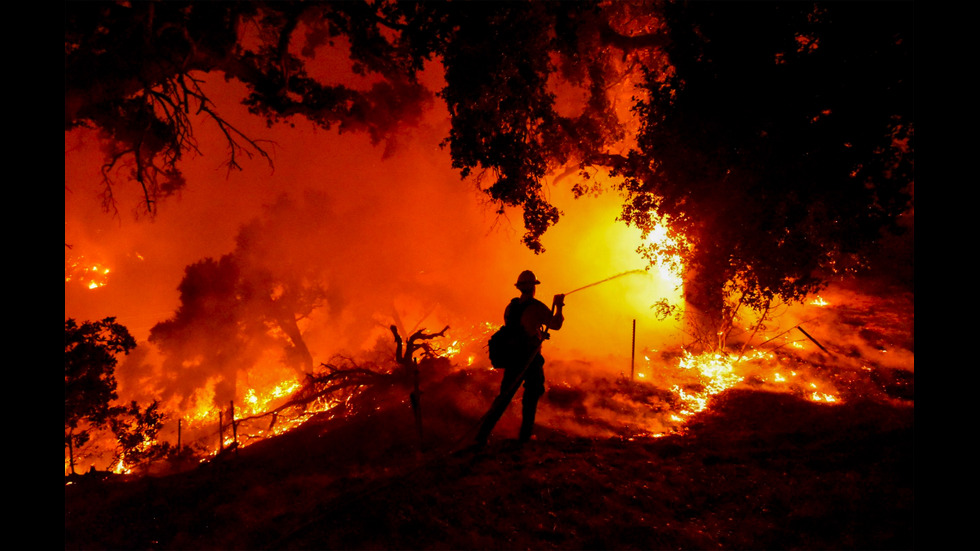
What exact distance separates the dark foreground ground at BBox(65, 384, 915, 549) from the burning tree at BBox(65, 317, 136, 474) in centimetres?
236

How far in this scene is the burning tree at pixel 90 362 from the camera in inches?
293

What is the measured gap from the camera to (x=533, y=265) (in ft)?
92.5

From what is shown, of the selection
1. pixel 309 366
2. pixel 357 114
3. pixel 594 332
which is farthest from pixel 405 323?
pixel 357 114

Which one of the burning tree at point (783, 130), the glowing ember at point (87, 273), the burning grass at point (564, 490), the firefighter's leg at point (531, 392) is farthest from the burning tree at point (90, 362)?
the glowing ember at point (87, 273)

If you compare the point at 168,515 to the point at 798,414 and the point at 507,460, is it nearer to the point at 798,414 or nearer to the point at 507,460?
the point at 507,460

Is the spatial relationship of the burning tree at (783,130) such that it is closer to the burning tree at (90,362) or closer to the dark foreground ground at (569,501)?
the dark foreground ground at (569,501)

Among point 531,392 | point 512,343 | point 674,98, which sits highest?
point 674,98

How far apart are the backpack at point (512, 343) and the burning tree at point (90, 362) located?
691cm

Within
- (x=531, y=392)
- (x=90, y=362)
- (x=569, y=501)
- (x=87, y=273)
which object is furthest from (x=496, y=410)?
(x=87, y=273)

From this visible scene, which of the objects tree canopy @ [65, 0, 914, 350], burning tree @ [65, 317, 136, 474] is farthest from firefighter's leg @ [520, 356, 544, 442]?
burning tree @ [65, 317, 136, 474]

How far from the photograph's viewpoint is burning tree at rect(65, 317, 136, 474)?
7430 mm

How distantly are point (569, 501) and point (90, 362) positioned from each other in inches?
367

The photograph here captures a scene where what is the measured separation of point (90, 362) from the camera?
7633 mm

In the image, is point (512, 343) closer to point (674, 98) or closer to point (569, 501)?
point (569, 501)
